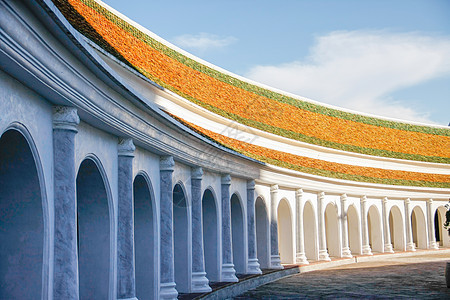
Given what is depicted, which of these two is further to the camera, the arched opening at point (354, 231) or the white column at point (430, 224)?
the white column at point (430, 224)

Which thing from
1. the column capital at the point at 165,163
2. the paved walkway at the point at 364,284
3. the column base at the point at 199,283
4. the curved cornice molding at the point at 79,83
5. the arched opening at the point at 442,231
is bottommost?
the paved walkway at the point at 364,284

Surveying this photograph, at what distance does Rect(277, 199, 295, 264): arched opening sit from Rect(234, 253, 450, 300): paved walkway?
2114 millimetres

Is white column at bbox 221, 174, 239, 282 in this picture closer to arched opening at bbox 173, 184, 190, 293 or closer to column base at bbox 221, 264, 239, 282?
column base at bbox 221, 264, 239, 282

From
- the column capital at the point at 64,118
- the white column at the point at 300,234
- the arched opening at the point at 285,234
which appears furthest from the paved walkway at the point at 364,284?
the column capital at the point at 64,118

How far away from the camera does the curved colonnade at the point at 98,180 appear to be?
8483 millimetres

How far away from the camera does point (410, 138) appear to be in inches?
1895

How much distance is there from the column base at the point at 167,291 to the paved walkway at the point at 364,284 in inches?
179

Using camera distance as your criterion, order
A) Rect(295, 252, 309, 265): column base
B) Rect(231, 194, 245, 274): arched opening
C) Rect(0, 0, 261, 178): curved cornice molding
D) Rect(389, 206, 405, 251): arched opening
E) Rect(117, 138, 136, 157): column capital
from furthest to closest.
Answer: Rect(389, 206, 405, 251): arched opening → Rect(295, 252, 309, 265): column base → Rect(231, 194, 245, 274): arched opening → Rect(117, 138, 136, 157): column capital → Rect(0, 0, 261, 178): curved cornice molding

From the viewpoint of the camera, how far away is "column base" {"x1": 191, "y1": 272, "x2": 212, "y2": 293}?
17812mm

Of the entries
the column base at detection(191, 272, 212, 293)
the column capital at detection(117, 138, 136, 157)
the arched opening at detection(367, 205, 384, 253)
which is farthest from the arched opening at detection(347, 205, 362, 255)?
the column capital at detection(117, 138, 136, 157)

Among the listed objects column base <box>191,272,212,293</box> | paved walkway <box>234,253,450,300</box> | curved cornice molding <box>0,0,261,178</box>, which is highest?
curved cornice molding <box>0,0,261,178</box>

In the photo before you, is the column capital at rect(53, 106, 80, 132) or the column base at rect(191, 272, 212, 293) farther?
the column base at rect(191, 272, 212, 293)

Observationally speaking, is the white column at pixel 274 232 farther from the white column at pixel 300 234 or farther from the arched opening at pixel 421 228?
the arched opening at pixel 421 228

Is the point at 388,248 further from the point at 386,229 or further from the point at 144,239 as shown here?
the point at 144,239
